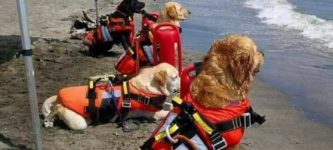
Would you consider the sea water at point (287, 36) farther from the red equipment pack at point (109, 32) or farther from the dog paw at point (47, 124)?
the dog paw at point (47, 124)

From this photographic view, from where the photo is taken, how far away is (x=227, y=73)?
152 inches

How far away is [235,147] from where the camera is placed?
3994mm

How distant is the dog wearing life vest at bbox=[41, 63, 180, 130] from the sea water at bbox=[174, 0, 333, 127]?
2.03 metres

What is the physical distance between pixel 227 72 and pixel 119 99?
2.24 m

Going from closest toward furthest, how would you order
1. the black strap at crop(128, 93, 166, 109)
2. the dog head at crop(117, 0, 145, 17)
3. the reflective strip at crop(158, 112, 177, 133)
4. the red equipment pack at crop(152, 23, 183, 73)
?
the reflective strip at crop(158, 112, 177, 133), the black strap at crop(128, 93, 166, 109), the red equipment pack at crop(152, 23, 183, 73), the dog head at crop(117, 0, 145, 17)

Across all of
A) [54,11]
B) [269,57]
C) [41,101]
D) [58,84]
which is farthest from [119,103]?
[54,11]

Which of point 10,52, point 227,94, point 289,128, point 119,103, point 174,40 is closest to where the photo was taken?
point 227,94

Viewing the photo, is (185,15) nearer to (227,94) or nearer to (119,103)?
(119,103)

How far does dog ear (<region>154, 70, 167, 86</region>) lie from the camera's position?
234 inches

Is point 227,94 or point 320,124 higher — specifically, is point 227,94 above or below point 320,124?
above

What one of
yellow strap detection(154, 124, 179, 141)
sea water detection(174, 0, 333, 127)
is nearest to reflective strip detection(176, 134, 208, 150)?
yellow strap detection(154, 124, 179, 141)

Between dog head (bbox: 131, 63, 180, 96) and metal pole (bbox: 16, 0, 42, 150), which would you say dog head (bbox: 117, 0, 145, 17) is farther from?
metal pole (bbox: 16, 0, 42, 150)

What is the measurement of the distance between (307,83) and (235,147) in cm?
436

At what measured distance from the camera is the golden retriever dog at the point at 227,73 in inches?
149
